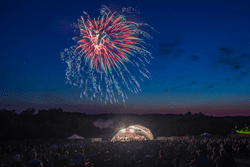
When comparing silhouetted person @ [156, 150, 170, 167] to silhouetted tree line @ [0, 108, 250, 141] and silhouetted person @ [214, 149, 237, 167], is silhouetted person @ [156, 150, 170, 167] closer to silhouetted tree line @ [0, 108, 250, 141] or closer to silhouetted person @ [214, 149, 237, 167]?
silhouetted person @ [214, 149, 237, 167]

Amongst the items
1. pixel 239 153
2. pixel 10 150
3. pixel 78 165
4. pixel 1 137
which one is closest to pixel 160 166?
pixel 78 165

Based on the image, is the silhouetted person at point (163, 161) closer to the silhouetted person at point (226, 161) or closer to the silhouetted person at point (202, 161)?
the silhouetted person at point (202, 161)

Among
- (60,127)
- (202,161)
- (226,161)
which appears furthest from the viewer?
(60,127)

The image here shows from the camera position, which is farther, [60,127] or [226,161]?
[60,127]

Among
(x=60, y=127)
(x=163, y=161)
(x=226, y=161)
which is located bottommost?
(x=60, y=127)

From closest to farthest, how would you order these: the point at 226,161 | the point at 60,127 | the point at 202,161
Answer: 1. the point at 226,161
2. the point at 202,161
3. the point at 60,127

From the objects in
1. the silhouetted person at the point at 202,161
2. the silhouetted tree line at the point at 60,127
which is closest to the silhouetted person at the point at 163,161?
the silhouetted person at the point at 202,161

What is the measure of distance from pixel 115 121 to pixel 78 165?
313 feet

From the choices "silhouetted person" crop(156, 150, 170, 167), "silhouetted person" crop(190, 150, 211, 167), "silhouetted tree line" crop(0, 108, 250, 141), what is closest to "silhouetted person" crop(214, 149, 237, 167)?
"silhouetted person" crop(190, 150, 211, 167)

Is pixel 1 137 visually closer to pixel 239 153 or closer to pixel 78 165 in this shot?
pixel 78 165

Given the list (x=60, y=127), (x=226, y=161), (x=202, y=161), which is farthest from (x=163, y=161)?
(x=60, y=127)

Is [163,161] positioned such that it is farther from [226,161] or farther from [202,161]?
[226,161]

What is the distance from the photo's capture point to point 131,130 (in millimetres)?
53312

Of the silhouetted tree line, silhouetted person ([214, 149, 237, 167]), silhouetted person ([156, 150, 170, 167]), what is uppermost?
silhouetted person ([214, 149, 237, 167])
